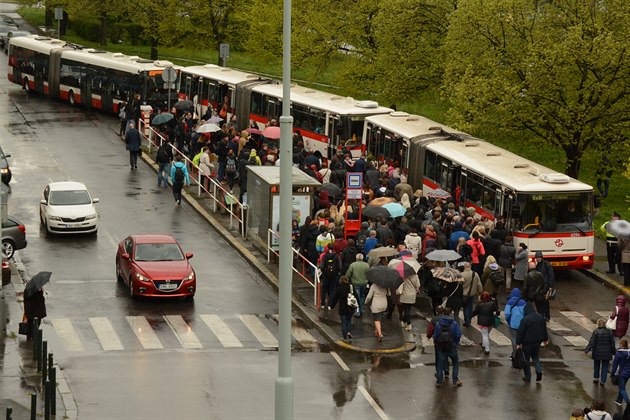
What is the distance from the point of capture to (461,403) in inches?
993

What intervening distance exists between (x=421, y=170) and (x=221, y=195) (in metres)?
6.55

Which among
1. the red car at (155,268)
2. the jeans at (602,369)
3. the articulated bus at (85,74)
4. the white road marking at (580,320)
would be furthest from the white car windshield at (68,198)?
the articulated bus at (85,74)

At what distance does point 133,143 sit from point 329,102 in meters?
7.94

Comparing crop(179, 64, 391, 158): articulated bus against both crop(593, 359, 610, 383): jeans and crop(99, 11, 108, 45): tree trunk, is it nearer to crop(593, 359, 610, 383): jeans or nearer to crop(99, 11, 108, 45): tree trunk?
crop(593, 359, 610, 383): jeans

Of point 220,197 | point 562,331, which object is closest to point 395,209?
point 562,331

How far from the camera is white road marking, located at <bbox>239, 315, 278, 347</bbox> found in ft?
95.6

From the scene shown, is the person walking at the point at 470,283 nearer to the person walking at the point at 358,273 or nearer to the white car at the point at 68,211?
the person walking at the point at 358,273

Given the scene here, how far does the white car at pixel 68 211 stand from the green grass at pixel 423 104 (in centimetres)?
1544

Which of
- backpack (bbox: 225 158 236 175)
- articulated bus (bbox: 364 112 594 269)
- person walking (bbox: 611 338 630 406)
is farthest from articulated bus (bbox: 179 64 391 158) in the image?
→ person walking (bbox: 611 338 630 406)

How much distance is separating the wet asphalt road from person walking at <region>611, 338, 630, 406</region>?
34 cm

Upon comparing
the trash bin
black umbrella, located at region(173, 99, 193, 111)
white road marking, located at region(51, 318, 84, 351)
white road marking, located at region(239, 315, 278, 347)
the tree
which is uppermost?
the tree

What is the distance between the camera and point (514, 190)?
35844 mm

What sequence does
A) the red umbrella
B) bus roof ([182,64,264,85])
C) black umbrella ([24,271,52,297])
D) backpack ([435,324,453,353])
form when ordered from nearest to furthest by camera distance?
backpack ([435,324,453,353])
black umbrella ([24,271,52,297])
the red umbrella
bus roof ([182,64,264,85])

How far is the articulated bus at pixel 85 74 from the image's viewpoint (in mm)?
59719
